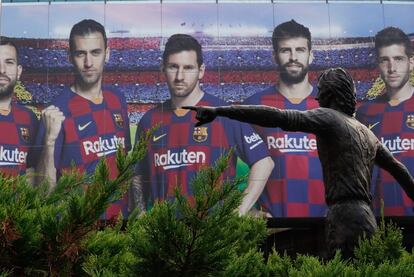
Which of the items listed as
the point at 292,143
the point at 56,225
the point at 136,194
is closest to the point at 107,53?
the point at 136,194

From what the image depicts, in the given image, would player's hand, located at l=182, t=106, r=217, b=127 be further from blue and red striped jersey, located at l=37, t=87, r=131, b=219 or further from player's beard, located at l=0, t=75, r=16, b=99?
player's beard, located at l=0, t=75, r=16, b=99

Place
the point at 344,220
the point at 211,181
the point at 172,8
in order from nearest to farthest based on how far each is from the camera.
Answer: the point at 211,181, the point at 344,220, the point at 172,8

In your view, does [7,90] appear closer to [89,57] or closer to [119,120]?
[89,57]

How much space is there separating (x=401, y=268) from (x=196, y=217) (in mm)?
1255

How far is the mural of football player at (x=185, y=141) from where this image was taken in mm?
24125

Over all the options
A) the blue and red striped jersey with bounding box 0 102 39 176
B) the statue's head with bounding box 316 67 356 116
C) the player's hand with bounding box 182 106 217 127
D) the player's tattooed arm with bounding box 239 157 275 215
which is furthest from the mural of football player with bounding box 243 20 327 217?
the player's hand with bounding box 182 106 217 127

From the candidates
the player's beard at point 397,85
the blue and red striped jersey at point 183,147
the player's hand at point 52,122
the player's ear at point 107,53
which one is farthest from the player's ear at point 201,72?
the player's beard at point 397,85

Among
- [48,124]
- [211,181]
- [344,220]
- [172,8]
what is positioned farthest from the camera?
[172,8]

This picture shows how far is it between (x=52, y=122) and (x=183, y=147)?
4.27 meters

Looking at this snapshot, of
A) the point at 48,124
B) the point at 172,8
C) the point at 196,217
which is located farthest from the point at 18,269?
the point at 172,8

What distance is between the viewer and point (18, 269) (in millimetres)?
5410

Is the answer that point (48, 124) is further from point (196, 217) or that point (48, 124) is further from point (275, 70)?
point (196, 217)

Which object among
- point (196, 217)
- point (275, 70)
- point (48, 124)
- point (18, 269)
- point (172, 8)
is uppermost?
point (172, 8)

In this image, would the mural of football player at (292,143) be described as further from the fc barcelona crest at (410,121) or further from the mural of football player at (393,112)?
the fc barcelona crest at (410,121)
